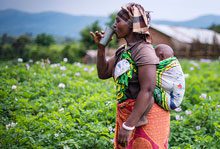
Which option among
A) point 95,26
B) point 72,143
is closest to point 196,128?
point 72,143

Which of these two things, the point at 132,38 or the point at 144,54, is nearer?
the point at 144,54

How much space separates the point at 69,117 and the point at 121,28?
221cm

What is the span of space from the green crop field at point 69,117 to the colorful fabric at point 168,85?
1468 millimetres

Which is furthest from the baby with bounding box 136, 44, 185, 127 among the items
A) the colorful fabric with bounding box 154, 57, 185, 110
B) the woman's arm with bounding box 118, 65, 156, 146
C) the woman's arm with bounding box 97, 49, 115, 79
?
the woman's arm with bounding box 97, 49, 115, 79

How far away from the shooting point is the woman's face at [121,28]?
240cm

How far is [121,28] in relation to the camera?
241 cm

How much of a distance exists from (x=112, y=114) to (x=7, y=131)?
4.64 ft

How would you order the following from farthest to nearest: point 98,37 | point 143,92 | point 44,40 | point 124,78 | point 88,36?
1. point 44,40
2. point 88,36
3. point 98,37
4. point 124,78
5. point 143,92

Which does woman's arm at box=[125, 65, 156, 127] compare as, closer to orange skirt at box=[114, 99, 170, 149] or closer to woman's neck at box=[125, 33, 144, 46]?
orange skirt at box=[114, 99, 170, 149]

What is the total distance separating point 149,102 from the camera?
2.31 m

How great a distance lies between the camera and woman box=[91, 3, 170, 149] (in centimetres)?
228

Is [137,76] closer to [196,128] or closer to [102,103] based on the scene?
[196,128]

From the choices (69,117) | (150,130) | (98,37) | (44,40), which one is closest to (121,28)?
(98,37)

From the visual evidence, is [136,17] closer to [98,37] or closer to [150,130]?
[98,37]
